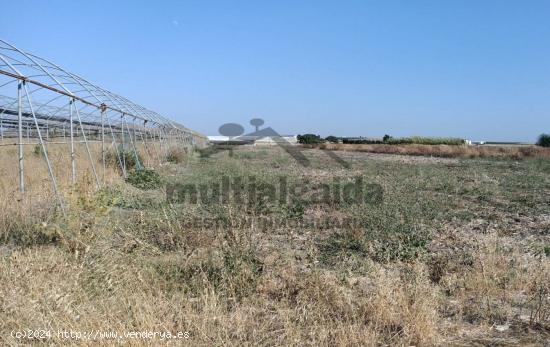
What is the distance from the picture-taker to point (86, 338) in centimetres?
287

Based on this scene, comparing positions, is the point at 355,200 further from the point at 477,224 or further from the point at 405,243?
the point at 405,243

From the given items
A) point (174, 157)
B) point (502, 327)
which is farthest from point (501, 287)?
point (174, 157)

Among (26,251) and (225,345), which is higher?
(26,251)

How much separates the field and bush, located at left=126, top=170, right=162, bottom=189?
378 cm

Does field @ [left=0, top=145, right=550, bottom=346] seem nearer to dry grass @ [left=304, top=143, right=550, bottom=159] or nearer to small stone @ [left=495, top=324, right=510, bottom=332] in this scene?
small stone @ [left=495, top=324, right=510, bottom=332]

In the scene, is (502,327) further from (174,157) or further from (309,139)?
(309,139)

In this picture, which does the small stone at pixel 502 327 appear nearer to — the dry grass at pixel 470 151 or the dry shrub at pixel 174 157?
the dry shrub at pixel 174 157

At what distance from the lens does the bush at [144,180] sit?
11.4m

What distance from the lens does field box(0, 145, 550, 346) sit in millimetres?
3238

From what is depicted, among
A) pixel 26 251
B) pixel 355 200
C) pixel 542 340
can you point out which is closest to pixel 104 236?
pixel 26 251

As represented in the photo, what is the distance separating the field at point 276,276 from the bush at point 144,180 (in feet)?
12.4

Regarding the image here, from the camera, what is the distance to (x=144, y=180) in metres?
11.9

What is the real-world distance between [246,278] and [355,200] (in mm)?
5316

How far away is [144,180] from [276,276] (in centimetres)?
828
